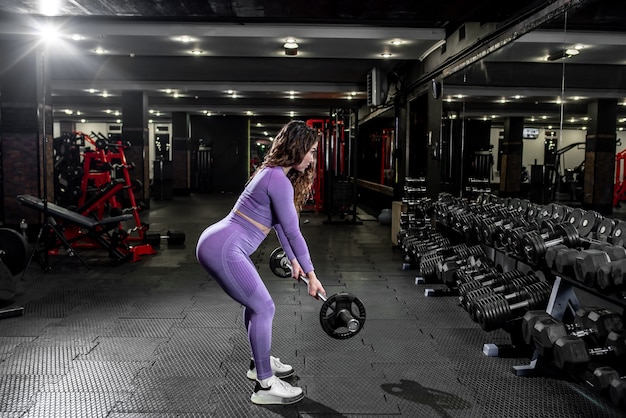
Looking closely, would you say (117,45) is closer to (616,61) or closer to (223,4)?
Answer: (223,4)

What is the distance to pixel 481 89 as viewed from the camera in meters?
4.67

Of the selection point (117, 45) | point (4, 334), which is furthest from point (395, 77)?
point (4, 334)

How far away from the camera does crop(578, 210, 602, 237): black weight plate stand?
100.0 inches

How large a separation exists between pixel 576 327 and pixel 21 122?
645 cm

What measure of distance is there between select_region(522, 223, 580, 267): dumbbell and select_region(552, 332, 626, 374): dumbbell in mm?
500

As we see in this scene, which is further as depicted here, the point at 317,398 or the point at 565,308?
the point at 565,308

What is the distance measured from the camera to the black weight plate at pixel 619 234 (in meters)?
2.24

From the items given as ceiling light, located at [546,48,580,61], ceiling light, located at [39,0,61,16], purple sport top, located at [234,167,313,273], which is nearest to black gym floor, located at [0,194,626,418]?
purple sport top, located at [234,167,313,273]

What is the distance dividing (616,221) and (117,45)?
205 inches

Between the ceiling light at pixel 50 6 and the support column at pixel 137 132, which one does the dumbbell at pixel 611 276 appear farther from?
the support column at pixel 137 132

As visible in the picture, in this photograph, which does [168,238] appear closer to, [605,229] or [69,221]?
[69,221]

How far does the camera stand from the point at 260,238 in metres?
2.03

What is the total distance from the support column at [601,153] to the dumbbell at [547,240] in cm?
57

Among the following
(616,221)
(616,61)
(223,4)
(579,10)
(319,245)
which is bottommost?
(319,245)
